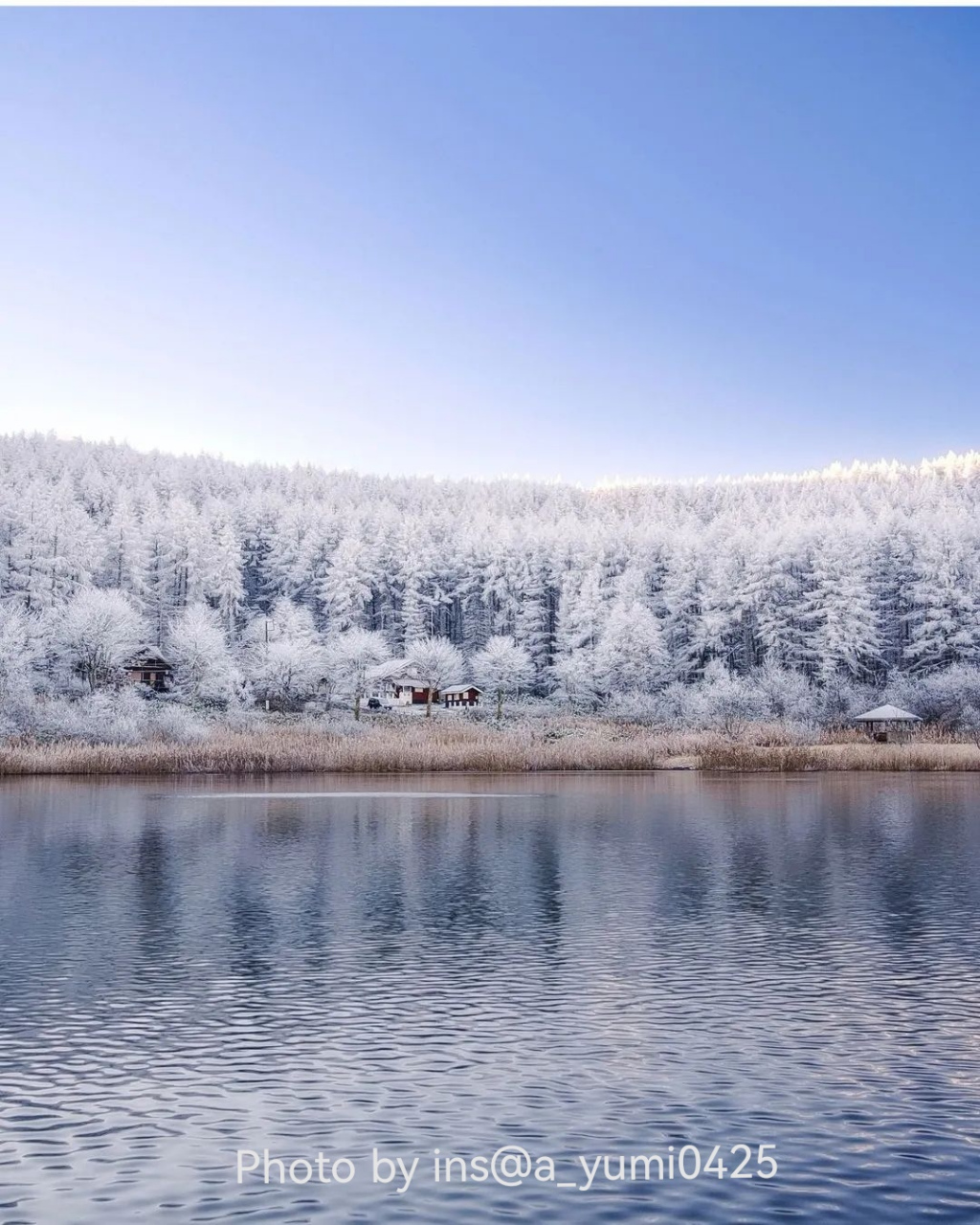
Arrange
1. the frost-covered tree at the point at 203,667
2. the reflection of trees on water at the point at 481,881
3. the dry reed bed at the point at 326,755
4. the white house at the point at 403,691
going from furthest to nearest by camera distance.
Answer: the white house at the point at 403,691 → the frost-covered tree at the point at 203,667 → the dry reed bed at the point at 326,755 → the reflection of trees on water at the point at 481,881

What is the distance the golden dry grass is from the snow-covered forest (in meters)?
17.1

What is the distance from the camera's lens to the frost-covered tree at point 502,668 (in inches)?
4604

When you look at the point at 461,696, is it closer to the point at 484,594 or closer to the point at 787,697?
the point at 484,594

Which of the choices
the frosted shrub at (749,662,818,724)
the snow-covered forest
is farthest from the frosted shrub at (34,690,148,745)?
the frosted shrub at (749,662,818,724)

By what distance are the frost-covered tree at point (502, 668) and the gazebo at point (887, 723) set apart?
133ft

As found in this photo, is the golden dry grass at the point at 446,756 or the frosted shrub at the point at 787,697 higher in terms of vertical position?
the frosted shrub at the point at 787,697

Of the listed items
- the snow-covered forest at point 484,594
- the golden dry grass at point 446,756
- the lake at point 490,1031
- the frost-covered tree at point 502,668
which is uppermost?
the snow-covered forest at point 484,594

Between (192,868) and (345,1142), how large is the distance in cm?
1761

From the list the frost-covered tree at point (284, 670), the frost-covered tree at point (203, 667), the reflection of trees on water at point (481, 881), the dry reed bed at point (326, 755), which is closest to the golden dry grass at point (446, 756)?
the dry reed bed at point (326, 755)

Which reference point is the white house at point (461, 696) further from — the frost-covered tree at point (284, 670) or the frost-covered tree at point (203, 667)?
the frost-covered tree at point (203, 667)

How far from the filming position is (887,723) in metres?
83.2

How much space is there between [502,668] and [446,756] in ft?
183

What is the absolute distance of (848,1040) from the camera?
1349 cm

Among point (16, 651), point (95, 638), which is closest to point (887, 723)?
point (95, 638)
